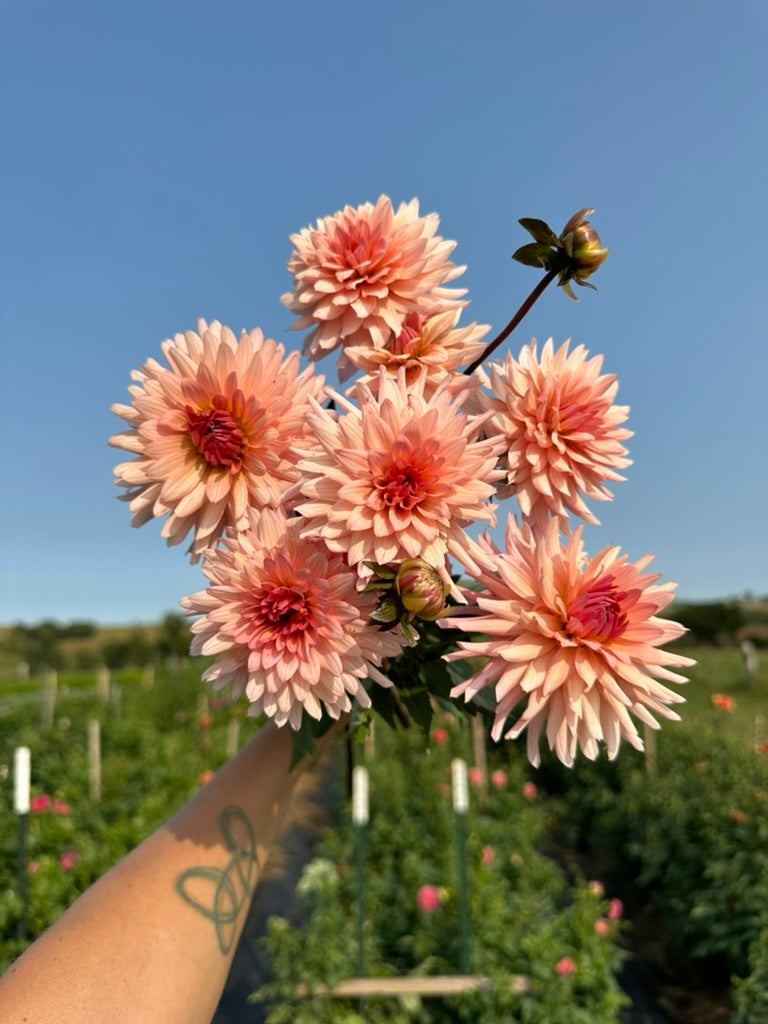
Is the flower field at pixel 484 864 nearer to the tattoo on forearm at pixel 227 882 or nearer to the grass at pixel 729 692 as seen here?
the tattoo on forearm at pixel 227 882

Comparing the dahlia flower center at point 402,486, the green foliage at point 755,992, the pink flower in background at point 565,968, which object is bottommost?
the green foliage at point 755,992

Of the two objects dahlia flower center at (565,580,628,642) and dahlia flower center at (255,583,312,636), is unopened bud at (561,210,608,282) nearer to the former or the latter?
dahlia flower center at (565,580,628,642)

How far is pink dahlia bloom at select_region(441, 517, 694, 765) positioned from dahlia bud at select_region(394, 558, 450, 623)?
0.08ft

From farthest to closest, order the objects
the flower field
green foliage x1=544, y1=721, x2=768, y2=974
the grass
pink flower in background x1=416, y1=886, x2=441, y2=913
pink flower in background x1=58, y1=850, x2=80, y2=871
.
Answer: the grass → pink flower in background x1=58, y1=850, x2=80, y2=871 → green foliage x1=544, y1=721, x2=768, y2=974 → pink flower in background x1=416, y1=886, x2=441, y2=913 → the flower field

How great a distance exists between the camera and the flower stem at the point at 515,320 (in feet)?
2.68

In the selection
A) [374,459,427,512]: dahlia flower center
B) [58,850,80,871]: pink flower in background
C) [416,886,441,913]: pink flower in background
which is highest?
[374,459,427,512]: dahlia flower center

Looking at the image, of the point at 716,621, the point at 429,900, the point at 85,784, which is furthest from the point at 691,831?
the point at 716,621

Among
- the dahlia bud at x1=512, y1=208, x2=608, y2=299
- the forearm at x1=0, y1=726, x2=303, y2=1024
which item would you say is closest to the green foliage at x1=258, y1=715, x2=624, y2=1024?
the forearm at x1=0, y1=726, x2=303, y2=1024

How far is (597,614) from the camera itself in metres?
0.70

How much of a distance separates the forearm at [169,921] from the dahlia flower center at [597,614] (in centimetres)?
61

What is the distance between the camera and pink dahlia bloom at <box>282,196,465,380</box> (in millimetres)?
884

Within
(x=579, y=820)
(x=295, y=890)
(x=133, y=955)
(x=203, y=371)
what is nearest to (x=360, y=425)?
(x=203, y=371)

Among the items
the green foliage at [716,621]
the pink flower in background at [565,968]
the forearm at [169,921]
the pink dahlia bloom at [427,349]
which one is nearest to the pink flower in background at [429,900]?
the pink flower in background at [565,968]

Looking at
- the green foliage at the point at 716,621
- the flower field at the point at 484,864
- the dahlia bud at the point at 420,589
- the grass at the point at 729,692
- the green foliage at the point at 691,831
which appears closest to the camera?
the dahlia bud at the point at 420,589
